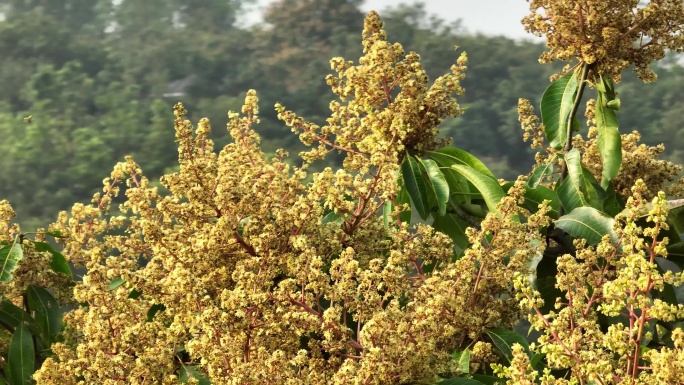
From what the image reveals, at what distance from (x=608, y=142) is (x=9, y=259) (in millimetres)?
1331

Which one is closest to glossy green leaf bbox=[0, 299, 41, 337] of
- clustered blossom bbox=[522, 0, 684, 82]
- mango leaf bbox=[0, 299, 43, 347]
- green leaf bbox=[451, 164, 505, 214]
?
mango leaf bbox=[0, 299, 43, 347]

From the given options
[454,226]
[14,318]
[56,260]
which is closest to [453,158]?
[454,226]

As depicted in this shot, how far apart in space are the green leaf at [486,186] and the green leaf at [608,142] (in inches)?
10.6

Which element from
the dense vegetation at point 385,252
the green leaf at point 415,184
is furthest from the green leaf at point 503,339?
the green leaf at point 415,184

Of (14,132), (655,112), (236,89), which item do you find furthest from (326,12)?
(655,112)

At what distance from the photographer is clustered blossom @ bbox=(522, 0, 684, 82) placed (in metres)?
2.79

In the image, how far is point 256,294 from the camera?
191 cm

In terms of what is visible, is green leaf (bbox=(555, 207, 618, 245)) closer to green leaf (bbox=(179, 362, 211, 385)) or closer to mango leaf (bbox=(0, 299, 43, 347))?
green leaf (bbox=(179, 362, 211, 385))

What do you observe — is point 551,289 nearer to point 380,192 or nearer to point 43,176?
point 380,192

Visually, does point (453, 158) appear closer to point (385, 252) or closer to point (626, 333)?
point (385, 252)

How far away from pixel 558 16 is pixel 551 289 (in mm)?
623

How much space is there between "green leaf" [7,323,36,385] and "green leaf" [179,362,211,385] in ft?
1.61

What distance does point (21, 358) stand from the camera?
8.22 feet

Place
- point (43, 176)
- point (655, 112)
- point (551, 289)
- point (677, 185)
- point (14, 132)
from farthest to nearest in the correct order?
point (14, 132)
point (43, 176)
point (655, 112)
point (677, 185)
point (551, 289)
